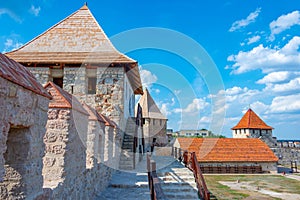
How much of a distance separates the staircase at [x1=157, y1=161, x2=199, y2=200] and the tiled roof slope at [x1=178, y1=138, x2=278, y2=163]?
14308mm

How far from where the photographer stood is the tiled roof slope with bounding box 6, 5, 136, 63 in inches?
442

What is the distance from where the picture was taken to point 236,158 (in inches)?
918

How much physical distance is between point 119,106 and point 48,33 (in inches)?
224

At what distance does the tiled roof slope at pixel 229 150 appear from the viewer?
23.3 m

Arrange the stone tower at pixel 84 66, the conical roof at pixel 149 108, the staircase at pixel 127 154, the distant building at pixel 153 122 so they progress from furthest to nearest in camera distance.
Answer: the conical roof at pixel 149 108 < the distant building at pixel 153 122 < the stone tower at pixel 84 66 < the staircase at pixel 127 154

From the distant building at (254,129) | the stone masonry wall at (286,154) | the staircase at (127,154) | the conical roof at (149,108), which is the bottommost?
the stone masonry wall at (286,154)

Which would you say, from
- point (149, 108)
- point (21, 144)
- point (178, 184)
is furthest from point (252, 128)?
point (21, 144)

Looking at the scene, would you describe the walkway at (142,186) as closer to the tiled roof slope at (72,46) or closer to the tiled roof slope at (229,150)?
the tiled roof slope at (72,46)

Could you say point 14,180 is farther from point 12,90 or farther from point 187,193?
point 187,193

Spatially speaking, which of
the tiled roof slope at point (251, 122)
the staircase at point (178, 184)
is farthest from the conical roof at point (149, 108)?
the staircase at point (178, 184)

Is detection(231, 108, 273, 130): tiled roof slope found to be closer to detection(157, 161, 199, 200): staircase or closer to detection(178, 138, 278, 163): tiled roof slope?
detection(178, 138, 278, 163): tiled roof slope

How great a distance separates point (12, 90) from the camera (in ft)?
7.44

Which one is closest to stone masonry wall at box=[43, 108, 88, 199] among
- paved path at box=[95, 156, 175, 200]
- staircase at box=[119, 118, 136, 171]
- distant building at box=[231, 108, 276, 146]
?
paved path at box=[95, 156, 175, 200]

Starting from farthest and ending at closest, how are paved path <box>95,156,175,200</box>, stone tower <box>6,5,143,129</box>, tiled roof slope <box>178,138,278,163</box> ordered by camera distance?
tiled roof slope <box>178,138,278,163</box>
stone tower <box>6,5,143,129</box>
paved path <box>95,156,175,200</box>
